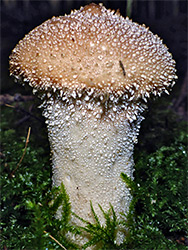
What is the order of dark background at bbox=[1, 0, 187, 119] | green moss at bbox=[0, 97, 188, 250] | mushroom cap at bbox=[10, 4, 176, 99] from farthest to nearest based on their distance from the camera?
dark background at bbox=[1, 0, 187, 119]
green moss at bbox=[0, 97, 188, 250]
mushroom cap at bbox=[10, 4, 176, 99]

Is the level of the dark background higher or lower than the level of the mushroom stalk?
higher

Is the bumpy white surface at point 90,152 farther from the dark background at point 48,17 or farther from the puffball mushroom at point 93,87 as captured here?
the dark background at point 48,17

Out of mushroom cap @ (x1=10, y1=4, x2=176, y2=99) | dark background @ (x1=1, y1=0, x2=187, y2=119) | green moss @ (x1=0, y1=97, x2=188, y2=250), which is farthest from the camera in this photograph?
dark background @ (x1=1, y1=0, x2=187, y2=119)

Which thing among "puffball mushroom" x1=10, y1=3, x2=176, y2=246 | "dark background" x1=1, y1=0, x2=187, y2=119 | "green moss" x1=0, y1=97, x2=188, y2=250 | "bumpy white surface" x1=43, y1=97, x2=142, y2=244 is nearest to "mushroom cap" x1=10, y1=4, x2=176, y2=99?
"puffball mushroom" x1=10, y1=3, x2=176, y2=246

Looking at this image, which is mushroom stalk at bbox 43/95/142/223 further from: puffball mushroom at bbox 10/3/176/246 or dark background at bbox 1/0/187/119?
dark background at bbox 1/0/187/119

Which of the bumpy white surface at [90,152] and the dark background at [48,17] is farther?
the dark background at [48,17]

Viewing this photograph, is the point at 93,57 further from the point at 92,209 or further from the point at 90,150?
the point at 92,209

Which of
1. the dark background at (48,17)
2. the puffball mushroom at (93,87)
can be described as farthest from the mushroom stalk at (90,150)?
the dark background at (48,17)

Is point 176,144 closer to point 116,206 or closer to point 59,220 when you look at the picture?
point 116,206
